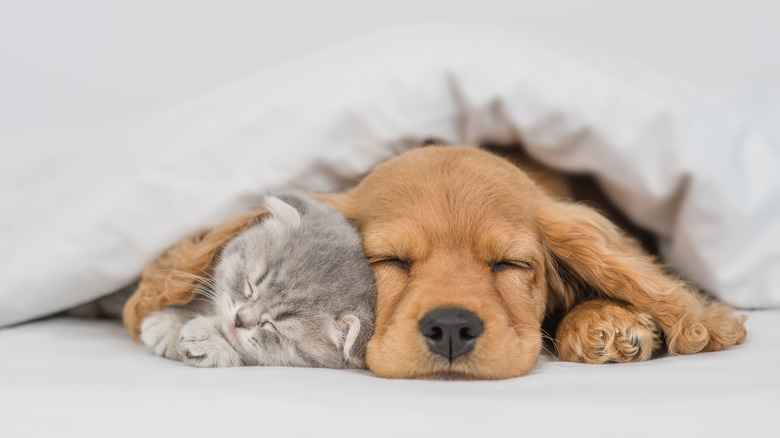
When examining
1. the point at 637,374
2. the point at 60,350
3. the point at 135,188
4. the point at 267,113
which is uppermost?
the point at 267,113

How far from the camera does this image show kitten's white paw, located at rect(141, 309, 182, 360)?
6.91 feet

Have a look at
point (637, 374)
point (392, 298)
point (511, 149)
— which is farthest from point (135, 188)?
point (637, 374)

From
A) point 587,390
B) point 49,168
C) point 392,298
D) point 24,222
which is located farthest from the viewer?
point 49,168

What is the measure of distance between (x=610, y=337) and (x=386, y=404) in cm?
86

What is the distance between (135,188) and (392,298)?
3.42 feet

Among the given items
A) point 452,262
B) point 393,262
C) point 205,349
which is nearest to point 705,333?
point 452,262

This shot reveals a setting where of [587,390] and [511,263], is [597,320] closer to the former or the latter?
[511,263]

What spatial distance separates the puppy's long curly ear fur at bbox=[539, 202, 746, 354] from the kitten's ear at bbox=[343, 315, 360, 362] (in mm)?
780

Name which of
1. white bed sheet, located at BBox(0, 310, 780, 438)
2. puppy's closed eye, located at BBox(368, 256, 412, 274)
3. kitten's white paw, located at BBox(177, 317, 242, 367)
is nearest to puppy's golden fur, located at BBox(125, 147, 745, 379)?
puppy's closed eye, located at BBox(368, 256, 412, 274)

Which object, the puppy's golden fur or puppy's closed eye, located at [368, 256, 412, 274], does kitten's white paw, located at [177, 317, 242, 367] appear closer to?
the puppy's golden fur

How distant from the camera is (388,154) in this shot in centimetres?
261

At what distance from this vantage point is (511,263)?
209 centimetres

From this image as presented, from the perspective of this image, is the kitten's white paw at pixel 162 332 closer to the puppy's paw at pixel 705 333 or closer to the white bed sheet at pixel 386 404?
the white bed sheet at pixel 386 404

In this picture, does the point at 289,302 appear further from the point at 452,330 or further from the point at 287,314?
the point at 452,330
